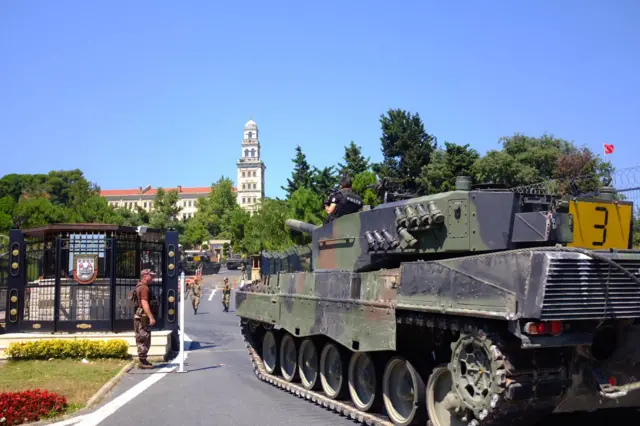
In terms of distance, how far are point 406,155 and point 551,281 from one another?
138ft

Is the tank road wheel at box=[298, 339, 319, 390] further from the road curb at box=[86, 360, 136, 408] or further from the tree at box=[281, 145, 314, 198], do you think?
the tree at box=[281, 145, 314, 198]

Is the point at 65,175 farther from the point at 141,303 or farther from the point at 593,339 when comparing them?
the point at 593,339

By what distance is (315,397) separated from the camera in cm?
984

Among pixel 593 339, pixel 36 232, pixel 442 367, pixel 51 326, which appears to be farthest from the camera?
pixel 36 232

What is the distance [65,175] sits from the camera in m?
107

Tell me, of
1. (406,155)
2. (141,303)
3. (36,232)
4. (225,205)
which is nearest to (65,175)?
(225,205)

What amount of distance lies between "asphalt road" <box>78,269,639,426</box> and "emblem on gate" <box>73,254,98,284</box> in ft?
9.25

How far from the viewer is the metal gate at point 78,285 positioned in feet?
46.9

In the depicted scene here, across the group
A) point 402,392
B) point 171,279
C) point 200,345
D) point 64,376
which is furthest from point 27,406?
point 200,345

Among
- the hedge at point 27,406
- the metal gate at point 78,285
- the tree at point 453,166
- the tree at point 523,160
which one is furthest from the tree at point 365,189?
the hedge at point 27,406

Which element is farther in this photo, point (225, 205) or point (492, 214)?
point (225, 205)

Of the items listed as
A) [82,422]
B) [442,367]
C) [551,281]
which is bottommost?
[82,422]

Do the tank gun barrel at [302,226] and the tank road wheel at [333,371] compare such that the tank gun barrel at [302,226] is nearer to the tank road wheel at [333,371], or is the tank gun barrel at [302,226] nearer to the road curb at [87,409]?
the tank road wheel at [333,371]

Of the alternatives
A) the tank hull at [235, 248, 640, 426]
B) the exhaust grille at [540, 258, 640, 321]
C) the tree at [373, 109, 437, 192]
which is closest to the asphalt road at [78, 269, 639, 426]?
the tank hull at [235, 248, 640, 426]
